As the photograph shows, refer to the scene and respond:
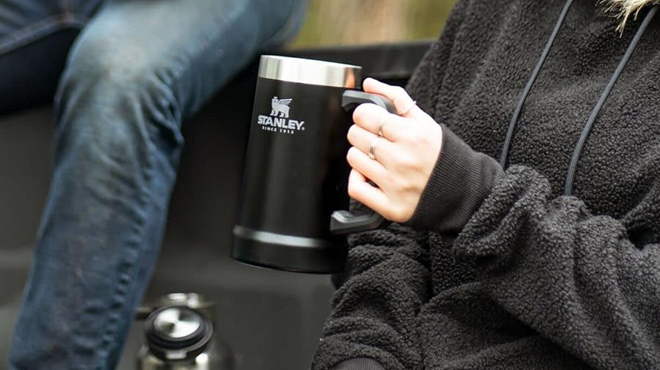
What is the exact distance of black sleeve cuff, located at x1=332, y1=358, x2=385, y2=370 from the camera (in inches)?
33.3

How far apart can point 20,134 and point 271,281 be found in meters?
0.48

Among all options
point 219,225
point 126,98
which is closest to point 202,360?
point 219,225

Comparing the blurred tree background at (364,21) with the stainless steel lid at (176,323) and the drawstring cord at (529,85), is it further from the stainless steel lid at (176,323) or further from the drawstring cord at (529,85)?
the drawstring cord at (529,85)

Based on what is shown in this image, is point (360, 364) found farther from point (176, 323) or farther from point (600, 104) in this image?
point (176, 323)

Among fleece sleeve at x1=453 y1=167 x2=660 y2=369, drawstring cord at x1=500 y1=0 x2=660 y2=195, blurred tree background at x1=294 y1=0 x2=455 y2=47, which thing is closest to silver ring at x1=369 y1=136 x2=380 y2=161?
fleece sleeve at x1=453 y1=167 x2=660 y2=369

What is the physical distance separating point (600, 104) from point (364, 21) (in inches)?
55.8

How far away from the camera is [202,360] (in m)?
1.27

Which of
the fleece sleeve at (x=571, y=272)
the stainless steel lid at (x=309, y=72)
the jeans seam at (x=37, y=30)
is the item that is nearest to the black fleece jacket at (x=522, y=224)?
the fleece sleeve at (x=571, y=272)

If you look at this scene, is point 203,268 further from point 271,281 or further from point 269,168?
point 269,168

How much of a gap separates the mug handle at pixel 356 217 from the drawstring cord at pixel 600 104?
22cm

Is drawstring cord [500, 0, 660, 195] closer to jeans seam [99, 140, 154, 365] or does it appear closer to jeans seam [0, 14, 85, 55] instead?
jeans seam [99, 140, 154, 365]

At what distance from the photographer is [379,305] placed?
36.6 inches

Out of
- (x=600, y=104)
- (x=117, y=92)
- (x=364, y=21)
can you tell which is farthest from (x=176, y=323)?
(x=364, y=21)

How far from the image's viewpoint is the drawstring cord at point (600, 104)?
868mm
